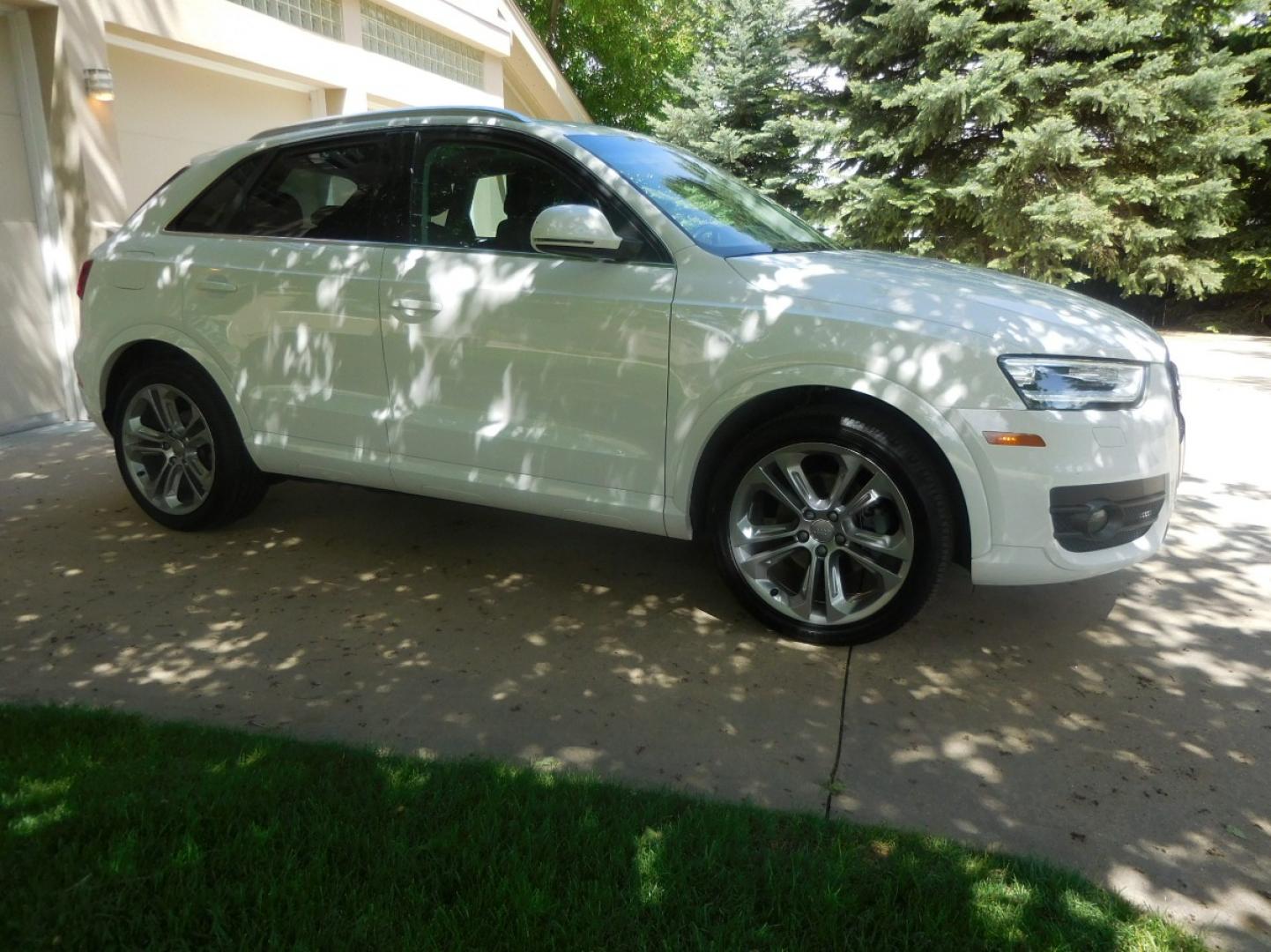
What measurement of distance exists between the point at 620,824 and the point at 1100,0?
588 inches

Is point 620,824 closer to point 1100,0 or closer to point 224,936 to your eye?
point 224,936

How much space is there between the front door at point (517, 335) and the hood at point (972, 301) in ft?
1.62

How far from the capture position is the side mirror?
3.77 meters

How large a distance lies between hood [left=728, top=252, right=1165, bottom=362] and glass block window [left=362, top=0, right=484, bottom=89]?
9808 mm

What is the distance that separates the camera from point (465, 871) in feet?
8.15

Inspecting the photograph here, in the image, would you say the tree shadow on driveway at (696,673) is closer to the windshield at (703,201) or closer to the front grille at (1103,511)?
the front grille at (1103,511)

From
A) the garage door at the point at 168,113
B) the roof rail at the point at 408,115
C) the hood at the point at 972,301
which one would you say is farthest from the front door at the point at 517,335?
the garage door at the point at 168,113

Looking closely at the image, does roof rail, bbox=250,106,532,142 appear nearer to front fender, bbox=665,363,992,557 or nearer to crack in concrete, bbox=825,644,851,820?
front fender, bbox=665,363,992,557

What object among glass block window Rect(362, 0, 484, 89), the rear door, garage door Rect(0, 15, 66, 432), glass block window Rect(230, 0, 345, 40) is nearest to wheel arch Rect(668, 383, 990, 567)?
the rear door

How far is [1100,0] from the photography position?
46.3 ft

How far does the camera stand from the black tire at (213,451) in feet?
16.0

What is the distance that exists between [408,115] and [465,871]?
3.25m

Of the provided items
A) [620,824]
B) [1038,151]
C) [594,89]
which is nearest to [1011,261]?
[1038,151]

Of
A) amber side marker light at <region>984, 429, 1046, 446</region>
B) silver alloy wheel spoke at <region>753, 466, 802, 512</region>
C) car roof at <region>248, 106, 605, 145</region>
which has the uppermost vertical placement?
car roof at <region>248, 106, 605, 145</region>
